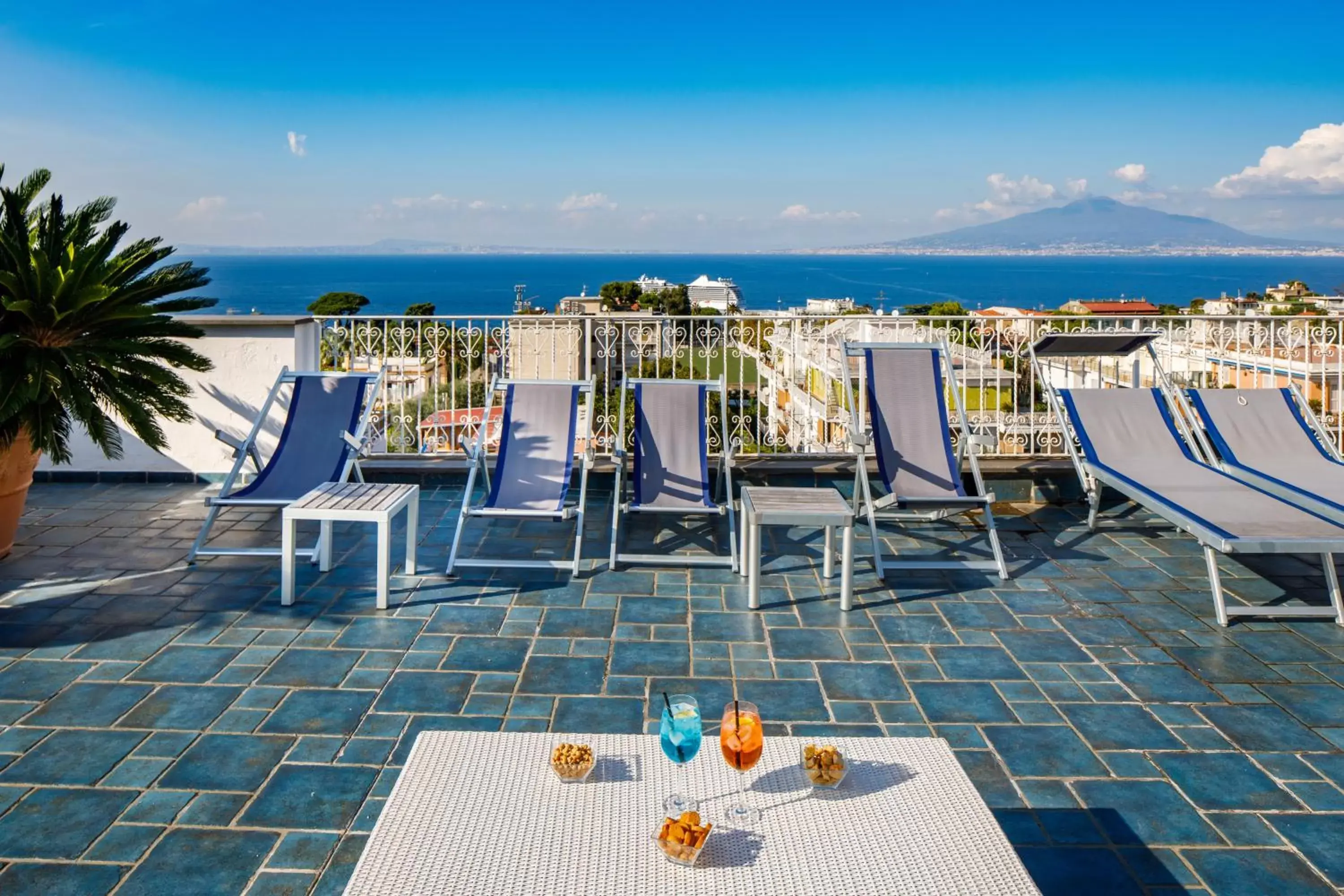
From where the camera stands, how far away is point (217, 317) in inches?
258

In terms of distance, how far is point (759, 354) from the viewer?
638 cm

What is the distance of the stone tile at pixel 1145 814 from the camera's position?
8.05 ft

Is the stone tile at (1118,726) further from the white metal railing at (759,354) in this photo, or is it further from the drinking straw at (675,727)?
the white metal railing at (759,354)

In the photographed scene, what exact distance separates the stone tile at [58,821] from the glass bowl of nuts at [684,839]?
5.26 feet

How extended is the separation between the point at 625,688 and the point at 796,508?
1.33 meters

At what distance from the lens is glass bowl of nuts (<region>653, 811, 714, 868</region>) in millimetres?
1692

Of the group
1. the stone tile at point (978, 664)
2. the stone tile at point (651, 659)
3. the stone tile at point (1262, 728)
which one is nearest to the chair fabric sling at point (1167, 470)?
the stone tile at point (1262, 728)

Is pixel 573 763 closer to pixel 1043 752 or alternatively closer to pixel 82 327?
pixel 1043 752

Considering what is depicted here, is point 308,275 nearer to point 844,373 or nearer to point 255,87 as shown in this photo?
point 255,87

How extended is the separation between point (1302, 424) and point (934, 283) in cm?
12807

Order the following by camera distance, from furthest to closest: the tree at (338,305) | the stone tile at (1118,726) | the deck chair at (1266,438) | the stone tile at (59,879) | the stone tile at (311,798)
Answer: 1. the tree at (338,305)
2. the deck chair at (1266,438)
3. the stone tile at (1118,726)
4. the stone tile at (311,798)
5. the stone tile at (59,879)

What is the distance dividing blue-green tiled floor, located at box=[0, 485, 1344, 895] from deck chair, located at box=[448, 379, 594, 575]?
20 cm

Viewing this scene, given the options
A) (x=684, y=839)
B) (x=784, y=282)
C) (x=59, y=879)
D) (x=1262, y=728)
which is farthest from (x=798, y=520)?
(x=784, y=282)

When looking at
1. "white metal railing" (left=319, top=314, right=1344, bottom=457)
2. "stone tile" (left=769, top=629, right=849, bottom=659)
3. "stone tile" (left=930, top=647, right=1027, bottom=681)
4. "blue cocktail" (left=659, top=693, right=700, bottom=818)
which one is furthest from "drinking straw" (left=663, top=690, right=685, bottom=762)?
"white metal railing" (left=319, top=314, right=1344, bottom=457)
